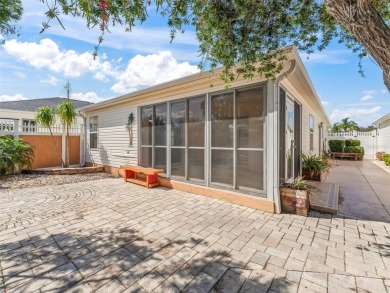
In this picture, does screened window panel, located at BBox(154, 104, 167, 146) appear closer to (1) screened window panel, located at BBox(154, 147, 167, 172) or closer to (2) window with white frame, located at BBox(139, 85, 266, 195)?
(2) window with white frame, located at BBox(139, 85, 266, 195)

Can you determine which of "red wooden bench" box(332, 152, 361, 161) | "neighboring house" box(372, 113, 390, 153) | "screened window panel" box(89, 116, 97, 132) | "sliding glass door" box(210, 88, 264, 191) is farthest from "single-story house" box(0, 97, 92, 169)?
"neighboring house" box(372, 113, 390, 153)

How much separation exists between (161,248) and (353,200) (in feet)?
15.7

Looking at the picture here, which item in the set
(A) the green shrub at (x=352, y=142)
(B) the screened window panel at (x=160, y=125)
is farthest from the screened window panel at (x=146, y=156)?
(A) the green shrub at (x=352, y=142)

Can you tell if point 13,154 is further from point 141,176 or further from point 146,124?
point 146,124

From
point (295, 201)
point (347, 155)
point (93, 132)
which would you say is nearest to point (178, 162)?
point (295, 201)

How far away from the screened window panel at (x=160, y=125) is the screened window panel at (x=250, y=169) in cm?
260

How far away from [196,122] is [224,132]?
927 millimetres

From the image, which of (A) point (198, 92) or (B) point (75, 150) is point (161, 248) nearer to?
(A) point (198, 92)

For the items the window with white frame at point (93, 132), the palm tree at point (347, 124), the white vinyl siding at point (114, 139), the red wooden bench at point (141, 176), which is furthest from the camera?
the palm tree at point (347, 124)

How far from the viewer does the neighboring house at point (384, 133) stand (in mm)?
13171

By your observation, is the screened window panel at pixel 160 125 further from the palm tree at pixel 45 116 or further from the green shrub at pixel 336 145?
the green shrub at pixel 336 145

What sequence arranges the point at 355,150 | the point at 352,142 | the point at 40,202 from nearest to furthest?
the point at 40,202, the point at 355,150, the point at 352,142

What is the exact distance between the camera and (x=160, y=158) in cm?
631

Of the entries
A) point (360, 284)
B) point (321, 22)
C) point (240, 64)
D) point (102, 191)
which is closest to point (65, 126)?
point (102, 191)
